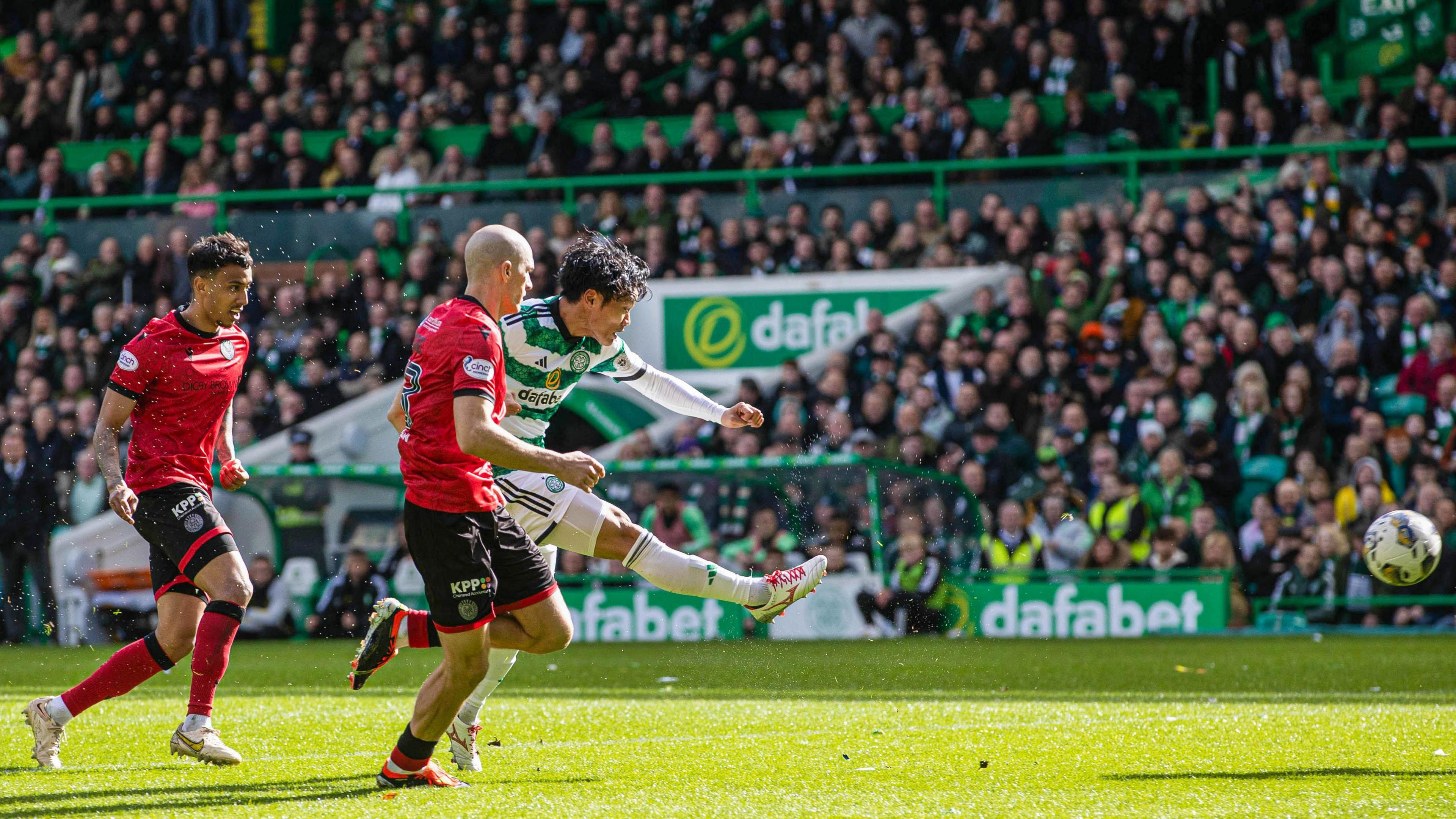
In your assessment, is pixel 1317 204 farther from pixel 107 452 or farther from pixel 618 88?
pixel 107 452

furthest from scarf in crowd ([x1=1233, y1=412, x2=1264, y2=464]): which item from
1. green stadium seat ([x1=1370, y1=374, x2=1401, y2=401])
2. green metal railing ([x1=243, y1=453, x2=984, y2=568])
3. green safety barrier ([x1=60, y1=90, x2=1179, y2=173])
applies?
green safety barrier ([x1=60, y1=90, x2=1179, y2=173])

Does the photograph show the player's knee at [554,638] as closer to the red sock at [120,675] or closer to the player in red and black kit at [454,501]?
the player in red and black kit at [454,501]

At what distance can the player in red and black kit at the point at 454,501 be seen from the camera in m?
5.67

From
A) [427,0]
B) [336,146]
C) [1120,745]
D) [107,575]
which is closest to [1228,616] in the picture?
[1120,745]

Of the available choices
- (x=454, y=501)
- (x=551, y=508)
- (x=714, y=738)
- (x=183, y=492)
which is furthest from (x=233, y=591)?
(x=714, y=738)

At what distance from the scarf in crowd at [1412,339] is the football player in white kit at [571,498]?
998 centimetres

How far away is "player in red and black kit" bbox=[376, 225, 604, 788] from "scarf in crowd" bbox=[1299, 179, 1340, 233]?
11786 millimetres

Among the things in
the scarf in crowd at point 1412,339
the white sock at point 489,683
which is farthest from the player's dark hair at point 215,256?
the scarf in crowd at point 1412,339

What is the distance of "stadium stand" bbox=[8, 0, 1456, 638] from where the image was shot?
14609 millimetres

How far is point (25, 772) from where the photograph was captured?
20.9 ft

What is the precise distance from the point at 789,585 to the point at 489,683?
131cm

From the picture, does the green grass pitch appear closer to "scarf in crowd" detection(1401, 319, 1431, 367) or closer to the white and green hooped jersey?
the white and green hooped jersey

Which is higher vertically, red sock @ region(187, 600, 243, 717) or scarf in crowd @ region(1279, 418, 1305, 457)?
scarf in crowd @ region(1279, 418, 1305, 457)

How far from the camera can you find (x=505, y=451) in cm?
532
